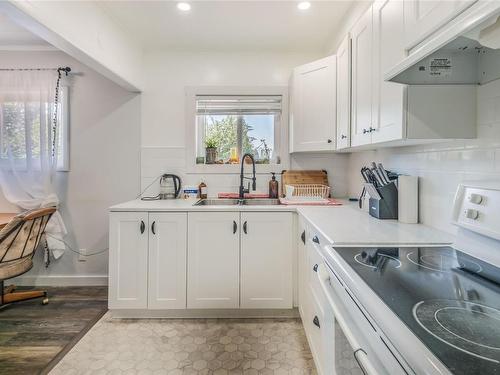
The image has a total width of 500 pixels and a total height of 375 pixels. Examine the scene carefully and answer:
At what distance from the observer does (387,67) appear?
54.3 inches

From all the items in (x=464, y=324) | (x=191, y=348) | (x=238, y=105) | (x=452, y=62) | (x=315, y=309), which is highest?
(x=238, y=105)

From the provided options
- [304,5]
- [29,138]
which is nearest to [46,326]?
[29,138]

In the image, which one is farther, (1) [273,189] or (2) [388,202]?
(1) [273,189]

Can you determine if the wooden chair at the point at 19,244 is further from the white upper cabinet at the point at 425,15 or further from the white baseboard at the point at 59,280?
the white upper cabinet at the point at 425,15

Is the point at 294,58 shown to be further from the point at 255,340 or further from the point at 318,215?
the point at 255,340

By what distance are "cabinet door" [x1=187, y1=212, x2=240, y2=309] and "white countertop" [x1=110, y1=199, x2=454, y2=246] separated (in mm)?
112

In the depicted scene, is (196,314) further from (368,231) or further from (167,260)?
(368,231)

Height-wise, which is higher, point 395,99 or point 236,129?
point 236,129

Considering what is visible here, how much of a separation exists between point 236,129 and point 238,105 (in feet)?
0.82

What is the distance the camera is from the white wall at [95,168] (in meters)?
2.87

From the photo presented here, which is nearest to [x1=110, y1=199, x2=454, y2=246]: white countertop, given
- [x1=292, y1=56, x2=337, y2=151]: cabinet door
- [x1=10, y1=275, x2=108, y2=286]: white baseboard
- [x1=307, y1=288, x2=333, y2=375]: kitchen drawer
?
[x1=307, y1=288, x2=333, y2=375]: kitchen drawer

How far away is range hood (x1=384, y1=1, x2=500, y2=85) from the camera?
84 cm

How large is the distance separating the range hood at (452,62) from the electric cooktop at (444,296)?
2.28 ft

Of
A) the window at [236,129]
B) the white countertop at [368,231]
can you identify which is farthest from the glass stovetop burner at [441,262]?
the window at [236,129]
